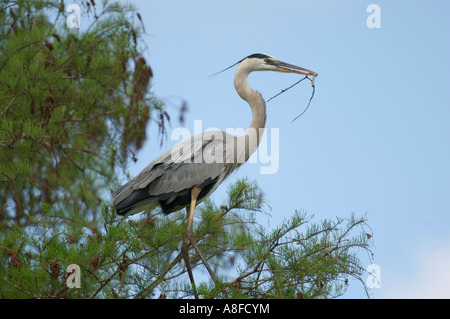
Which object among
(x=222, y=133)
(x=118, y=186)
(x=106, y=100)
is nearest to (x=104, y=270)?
(x=118, y=186)

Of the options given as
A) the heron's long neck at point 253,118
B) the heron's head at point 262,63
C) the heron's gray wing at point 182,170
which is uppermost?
the heron's head at point 262,63

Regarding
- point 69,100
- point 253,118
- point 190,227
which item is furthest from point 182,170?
point 69,100

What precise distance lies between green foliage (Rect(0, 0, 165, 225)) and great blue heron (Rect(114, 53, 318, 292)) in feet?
2.98

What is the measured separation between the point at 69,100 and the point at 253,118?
6.87 ft

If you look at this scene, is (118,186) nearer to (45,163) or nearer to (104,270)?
(104,270)

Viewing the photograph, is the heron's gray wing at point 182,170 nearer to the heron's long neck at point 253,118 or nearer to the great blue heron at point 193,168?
the great blue heron at point 193,168

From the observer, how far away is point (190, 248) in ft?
17.6

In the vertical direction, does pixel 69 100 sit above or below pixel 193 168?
above

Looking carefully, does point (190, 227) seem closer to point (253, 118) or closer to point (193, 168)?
point (193, 168)

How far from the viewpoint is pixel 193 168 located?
5.65 meters

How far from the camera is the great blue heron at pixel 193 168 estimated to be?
5484 millimetres

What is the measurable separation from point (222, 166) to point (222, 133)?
32 centimetres

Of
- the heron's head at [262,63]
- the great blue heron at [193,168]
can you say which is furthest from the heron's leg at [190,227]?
the heron's head at [262,63]

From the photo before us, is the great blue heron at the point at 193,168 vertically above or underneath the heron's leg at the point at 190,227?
above
